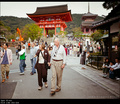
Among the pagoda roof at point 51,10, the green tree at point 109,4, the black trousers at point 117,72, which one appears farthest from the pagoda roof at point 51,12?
the black trousers at point 117,72

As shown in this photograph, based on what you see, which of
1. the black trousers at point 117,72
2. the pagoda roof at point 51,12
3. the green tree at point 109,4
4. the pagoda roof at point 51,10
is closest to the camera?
the black trousers at point 117,72

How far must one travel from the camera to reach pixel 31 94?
13.4ft

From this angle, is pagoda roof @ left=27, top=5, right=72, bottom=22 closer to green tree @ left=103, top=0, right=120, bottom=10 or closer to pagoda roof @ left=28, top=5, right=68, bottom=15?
pagoda roof @ left=28, top=5, right=68, bottom=15

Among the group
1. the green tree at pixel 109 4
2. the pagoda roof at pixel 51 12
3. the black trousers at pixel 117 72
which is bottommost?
the black trousers at pixel 117 72

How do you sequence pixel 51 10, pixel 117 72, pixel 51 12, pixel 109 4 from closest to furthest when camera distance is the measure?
pixel 117 72, pixel 109 4, pixel 51 12, pixel 51 10

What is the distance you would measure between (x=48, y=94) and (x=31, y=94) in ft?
1.89

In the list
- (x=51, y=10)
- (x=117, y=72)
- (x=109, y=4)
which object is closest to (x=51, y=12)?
(x=51, y=10)

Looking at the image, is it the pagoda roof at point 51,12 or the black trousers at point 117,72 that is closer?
the black trousers at point 117,72

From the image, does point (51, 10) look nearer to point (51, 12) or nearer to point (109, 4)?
point (51, 12)

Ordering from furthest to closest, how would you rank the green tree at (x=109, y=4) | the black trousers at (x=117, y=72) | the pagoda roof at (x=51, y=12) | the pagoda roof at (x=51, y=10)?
1. the pagoda roof at (x=51, y=10)
2. the pagoda roof at (x=51, y=12)
3. the green tree at (x=109, y=4)
4. the black trousers at (x=117, y=72)

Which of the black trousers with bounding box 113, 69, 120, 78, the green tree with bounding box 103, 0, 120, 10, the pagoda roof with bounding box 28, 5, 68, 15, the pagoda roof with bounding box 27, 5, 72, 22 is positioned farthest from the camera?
the pagoda roof with bounding box 28, 5, 68, 15

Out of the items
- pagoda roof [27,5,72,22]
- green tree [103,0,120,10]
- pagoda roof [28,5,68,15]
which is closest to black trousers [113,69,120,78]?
green tree [103,0,120,10]

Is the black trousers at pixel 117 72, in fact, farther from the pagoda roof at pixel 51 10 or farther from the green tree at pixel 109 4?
the pagoda roof at pixel 51 10
